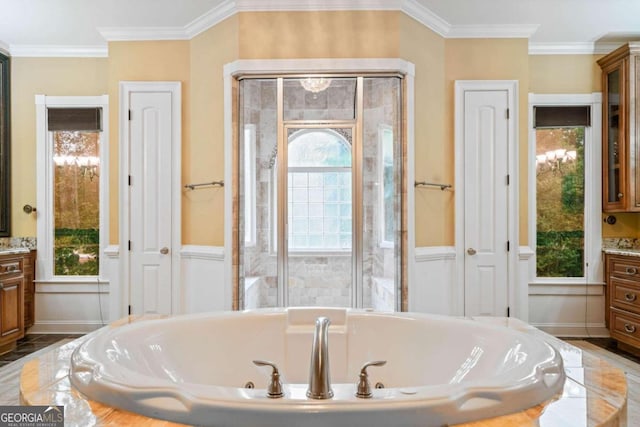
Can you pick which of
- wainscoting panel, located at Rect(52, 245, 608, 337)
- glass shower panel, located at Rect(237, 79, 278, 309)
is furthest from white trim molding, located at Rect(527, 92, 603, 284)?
glass shower panel, located at Rect(237, 79, 278, 309)

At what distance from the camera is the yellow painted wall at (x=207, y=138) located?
327 centimetres

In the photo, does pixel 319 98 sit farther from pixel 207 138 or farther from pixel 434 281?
pixel 434 281

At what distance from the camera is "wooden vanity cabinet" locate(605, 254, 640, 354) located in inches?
129

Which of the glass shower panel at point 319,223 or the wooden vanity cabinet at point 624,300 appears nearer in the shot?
the glass shower panel at point 319,223

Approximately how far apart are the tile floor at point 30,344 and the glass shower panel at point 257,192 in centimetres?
179

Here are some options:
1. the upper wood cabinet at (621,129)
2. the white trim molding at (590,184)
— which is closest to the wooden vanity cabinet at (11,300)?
the white trim molding at (590,184)

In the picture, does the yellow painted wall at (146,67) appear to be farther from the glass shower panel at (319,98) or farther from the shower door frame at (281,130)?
the glass shower panel at (319,98)

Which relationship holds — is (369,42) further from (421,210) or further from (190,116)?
(190,116)

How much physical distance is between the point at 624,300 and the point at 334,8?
3169mm

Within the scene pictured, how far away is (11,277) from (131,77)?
187cm

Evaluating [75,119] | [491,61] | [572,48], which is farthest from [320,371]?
[572,48]

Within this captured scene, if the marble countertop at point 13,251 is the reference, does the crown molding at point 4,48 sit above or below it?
above

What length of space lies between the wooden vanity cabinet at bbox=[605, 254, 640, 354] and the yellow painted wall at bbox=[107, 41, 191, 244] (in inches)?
143

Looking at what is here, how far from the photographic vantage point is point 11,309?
342cm
